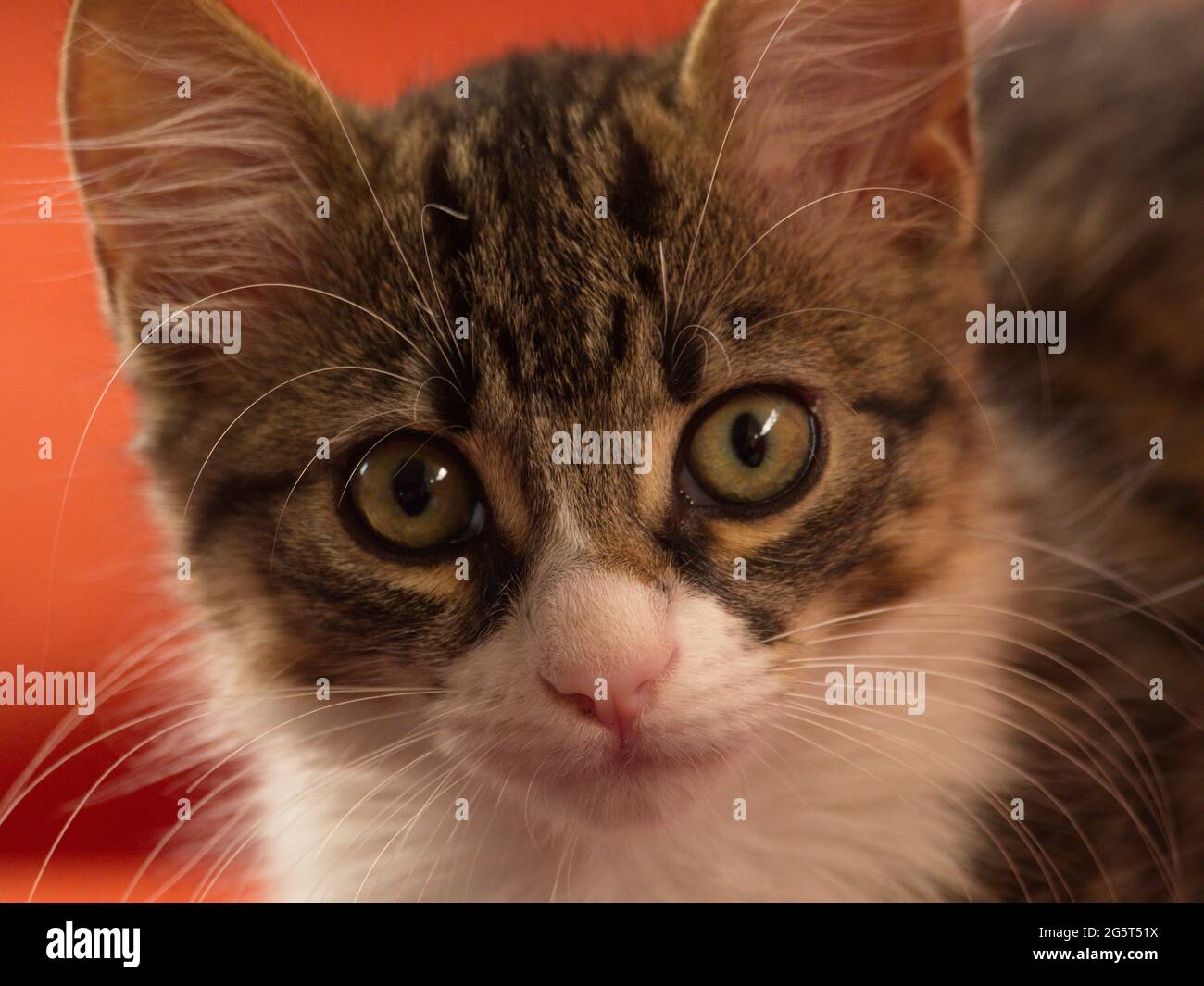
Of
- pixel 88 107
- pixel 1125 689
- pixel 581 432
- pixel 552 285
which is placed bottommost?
pixel 1125 689

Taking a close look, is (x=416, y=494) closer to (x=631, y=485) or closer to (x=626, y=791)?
A: (x=631, y=485)

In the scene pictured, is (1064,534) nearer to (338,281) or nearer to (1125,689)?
(1125,689)

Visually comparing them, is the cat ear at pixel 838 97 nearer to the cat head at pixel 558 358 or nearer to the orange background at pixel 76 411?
the cat head at pixel 558 358

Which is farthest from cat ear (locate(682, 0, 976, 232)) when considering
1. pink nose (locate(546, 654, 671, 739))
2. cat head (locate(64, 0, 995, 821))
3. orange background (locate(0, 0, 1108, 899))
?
pink nose (locate(546, 654, 671, 739))

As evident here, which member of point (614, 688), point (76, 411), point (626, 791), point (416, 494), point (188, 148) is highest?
point (188, 148)

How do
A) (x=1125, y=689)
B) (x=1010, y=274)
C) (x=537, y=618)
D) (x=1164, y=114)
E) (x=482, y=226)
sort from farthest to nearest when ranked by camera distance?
(x=1164, y=114)
(x=1010, y=274)
(x=1125, y=689)
(x=482, y=226)
(x=537, y=618)

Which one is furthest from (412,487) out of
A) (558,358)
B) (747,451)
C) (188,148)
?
(188,148)

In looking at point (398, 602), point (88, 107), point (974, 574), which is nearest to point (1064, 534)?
point (974, 574)
